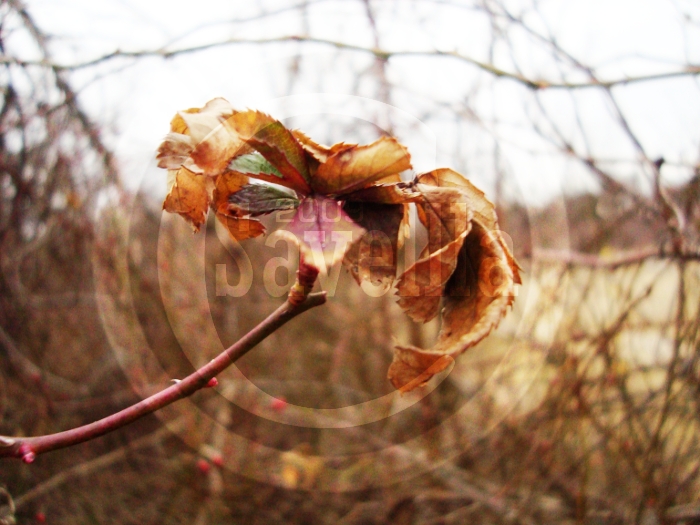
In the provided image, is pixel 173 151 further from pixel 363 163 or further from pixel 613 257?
pixel 613 257

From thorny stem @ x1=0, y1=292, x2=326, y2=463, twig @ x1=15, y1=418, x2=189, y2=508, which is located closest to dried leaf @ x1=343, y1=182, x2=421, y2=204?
thorny stem @ x1=0, y1=292, x2=326, y2=463

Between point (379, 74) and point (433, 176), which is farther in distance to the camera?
point (379, 74)

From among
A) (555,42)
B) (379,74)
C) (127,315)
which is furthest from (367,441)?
(555,42)

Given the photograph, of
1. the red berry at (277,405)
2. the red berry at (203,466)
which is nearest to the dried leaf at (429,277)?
the red berry at (203,466)

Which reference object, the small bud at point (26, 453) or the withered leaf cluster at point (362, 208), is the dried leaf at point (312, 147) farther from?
the small bud at point (26, 453)

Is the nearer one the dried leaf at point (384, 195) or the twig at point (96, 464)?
the dried leaf at point (384, 195)

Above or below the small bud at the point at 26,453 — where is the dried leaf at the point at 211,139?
above

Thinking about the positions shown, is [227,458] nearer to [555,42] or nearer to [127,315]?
[127,315]
